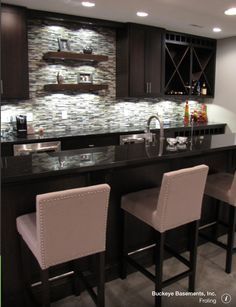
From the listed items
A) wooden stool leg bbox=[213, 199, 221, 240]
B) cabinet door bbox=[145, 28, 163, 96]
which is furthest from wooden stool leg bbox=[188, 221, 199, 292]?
cabinet door bbox=[145, 28, 163, 96]

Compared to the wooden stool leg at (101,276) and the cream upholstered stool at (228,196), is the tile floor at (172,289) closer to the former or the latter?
the cream upholstered stool at (228,196)

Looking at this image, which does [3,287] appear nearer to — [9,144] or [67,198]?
[67,198]

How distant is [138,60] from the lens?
15.7ft

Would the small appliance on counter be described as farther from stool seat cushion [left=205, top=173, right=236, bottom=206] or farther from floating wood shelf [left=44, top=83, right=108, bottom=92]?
stool seat cushion [left=205, top=173, right=236, bottom=206]

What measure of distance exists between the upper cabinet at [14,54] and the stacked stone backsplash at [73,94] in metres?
0.30

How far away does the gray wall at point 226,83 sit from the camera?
18.4 ft

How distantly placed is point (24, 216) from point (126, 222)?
88cm

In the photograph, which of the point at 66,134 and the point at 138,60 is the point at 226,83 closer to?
the point at 138,60

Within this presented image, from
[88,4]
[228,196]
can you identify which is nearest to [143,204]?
[228,196]

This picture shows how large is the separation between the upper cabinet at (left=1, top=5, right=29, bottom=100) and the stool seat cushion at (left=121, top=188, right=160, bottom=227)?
2.35 meters

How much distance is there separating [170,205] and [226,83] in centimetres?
446

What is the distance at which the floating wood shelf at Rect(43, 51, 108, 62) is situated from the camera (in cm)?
405

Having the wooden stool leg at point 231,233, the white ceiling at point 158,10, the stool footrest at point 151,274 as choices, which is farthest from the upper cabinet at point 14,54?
the wooden stool leg at point 231,233

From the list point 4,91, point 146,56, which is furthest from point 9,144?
point 146,56
